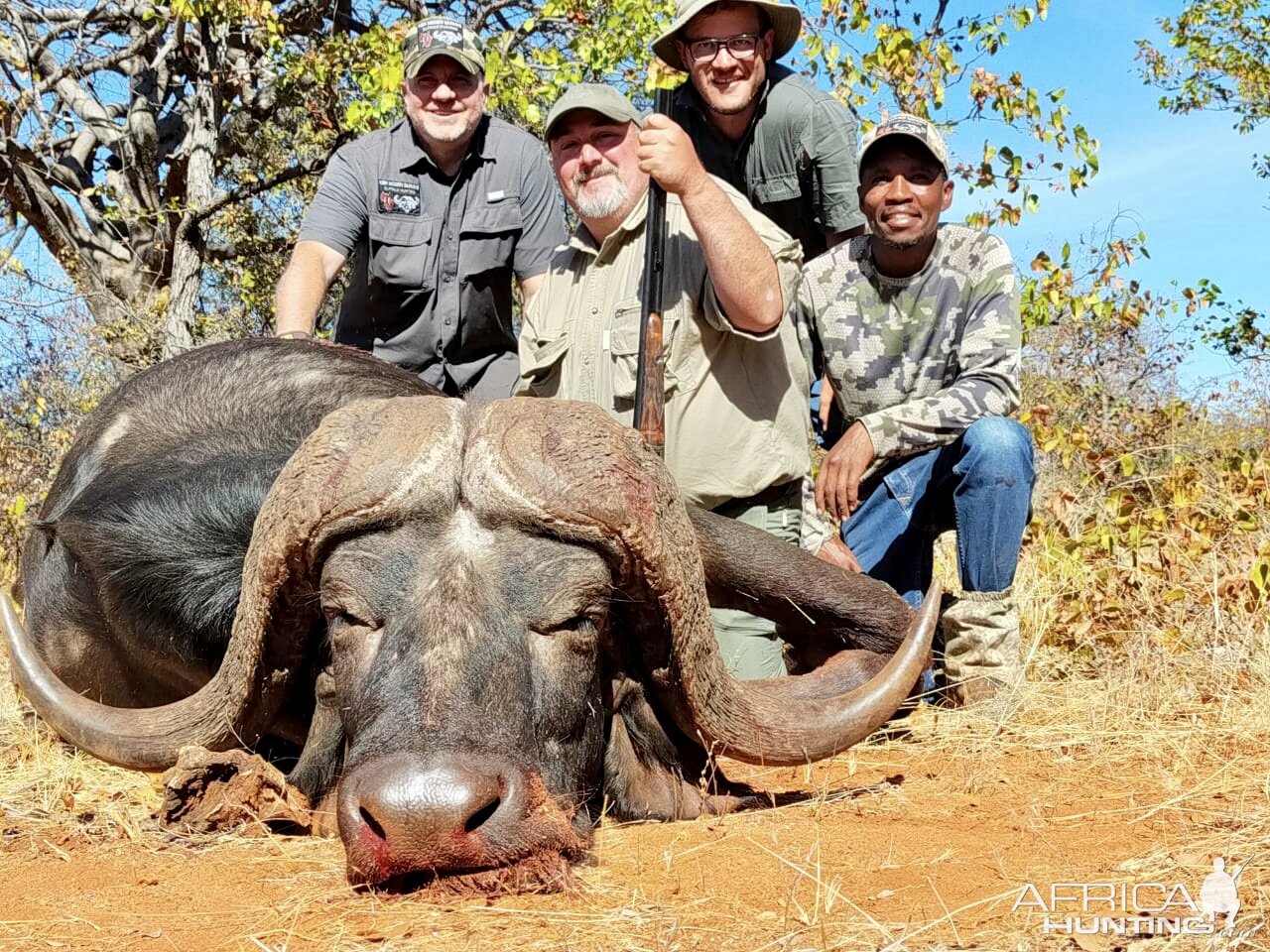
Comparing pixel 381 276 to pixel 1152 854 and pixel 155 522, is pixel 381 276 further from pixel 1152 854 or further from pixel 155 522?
pixel 1152 854

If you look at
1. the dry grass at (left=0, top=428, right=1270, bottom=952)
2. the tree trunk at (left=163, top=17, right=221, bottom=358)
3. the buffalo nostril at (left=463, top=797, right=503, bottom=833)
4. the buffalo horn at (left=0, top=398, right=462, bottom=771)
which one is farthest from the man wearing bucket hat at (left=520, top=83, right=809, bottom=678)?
the tree trunk at (left=163, top=17, right=221, bottom=358)

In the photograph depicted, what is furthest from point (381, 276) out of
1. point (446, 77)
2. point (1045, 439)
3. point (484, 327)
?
point (1045, 439)

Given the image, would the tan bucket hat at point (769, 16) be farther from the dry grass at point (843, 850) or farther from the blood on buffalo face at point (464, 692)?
the blood on buffalo face at point (464, 692)

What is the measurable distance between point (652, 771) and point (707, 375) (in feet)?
6.25

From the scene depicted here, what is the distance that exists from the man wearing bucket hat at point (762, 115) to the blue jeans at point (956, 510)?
1.31 metres

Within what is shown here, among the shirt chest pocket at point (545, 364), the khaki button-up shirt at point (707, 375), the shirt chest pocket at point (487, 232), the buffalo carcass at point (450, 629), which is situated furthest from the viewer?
the shirt chest pocket at point (487, 232)

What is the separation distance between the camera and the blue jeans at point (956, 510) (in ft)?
15.8

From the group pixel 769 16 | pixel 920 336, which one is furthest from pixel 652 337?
pixel 769 16

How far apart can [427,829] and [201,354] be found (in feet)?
9.65

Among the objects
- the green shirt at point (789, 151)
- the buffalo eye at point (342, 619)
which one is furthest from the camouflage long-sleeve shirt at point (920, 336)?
the buffalo eye at point (342, 619)

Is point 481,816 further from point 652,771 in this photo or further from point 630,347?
point 630,347

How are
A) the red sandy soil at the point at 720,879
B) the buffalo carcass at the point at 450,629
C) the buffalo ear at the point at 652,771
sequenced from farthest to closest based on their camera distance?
1. the buffalo ear at the point at 652,771
2. the buffalo carcass at the point at 450,629
3. the red sandy soil at the point at 720,879

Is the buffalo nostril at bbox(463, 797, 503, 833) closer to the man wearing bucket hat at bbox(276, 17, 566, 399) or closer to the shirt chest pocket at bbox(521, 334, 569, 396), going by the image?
the shirt chest pocket at bbox(521, 334, 569, 396)

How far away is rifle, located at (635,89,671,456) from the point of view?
4.71m
